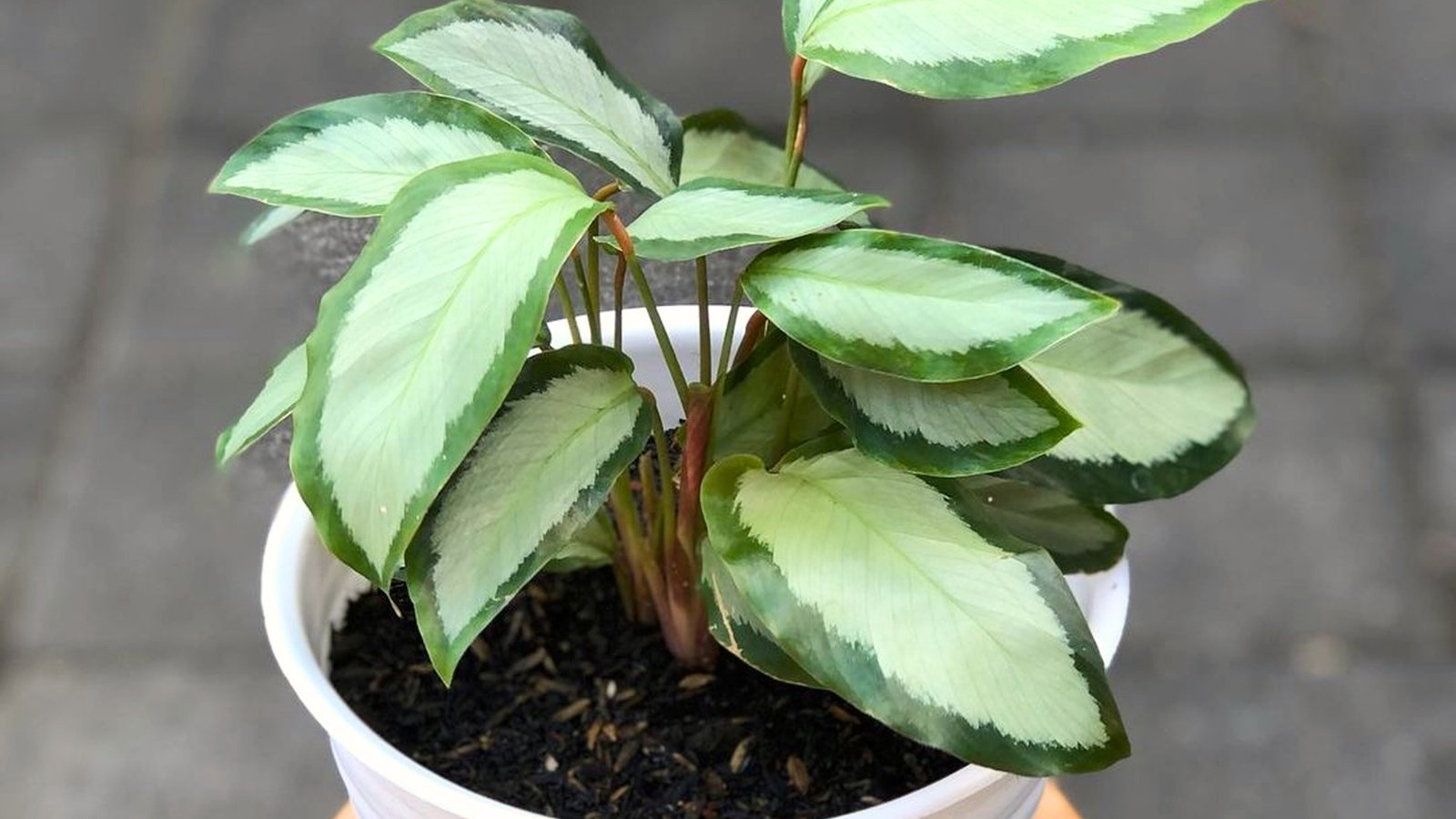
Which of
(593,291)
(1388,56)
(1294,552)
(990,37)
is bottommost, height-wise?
(1294,552)

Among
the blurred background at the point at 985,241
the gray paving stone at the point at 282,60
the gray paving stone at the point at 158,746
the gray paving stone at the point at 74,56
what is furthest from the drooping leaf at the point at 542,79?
the gray paving stone at the point at 74,56

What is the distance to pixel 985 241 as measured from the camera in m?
1.60

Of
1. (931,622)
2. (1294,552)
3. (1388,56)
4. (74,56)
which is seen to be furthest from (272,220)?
(1388,56)

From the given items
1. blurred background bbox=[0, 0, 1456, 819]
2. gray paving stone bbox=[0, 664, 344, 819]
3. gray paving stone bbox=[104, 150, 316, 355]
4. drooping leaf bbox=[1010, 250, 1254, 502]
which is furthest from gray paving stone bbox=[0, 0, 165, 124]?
drooping leaf bbox=[1010, 250, 1254, 502]

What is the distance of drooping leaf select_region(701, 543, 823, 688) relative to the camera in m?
0.52

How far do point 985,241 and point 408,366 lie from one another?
1.24 metres

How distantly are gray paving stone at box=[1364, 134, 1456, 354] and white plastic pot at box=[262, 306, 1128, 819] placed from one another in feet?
3.69

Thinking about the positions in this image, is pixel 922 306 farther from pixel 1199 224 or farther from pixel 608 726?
pixel 1199 224

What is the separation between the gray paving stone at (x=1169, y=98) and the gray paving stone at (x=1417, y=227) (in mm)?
132

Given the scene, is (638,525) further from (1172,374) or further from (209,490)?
(209,490)

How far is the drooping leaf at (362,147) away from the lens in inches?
19.6

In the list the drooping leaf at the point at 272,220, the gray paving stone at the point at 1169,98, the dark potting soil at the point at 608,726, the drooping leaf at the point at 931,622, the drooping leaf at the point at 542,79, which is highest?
the drooping leaf at the point at 542,79

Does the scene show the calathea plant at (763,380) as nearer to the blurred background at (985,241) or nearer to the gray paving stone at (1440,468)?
the blurred background at (985,241)

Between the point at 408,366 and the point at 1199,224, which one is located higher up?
the point at 408,366
